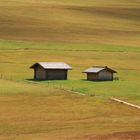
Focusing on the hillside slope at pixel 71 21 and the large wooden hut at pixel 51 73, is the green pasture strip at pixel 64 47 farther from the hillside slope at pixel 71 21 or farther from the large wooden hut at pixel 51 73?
the large wooden hut at pixel 51 73

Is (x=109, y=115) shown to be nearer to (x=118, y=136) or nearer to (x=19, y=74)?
(x=118, y=136)

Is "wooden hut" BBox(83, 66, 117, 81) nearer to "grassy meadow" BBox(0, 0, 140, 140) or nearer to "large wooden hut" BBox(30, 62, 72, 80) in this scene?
"grassy meadow" BBox(0, 0, 140, 140)

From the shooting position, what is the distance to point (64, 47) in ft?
329

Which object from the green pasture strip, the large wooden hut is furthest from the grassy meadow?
the large wooden hut

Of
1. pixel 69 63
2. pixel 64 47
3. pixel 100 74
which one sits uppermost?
pixel 64 47

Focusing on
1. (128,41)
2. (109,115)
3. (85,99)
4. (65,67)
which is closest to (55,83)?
(65,67)

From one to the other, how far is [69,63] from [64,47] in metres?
13.2

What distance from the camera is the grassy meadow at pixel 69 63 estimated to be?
44.8 m

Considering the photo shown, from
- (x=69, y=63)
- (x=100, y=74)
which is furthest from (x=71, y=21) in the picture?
(x=100, y=74)

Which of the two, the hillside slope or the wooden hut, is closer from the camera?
the wooden hut

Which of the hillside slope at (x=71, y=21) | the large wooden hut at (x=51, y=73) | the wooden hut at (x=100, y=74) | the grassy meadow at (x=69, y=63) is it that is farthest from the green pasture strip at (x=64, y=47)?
the wooden hut at (x=100, y=74)

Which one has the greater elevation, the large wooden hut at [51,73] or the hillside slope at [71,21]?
the hillside slope at [71,21]

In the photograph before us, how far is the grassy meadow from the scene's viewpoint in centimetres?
4481

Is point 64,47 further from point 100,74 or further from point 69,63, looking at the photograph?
point 100,74
